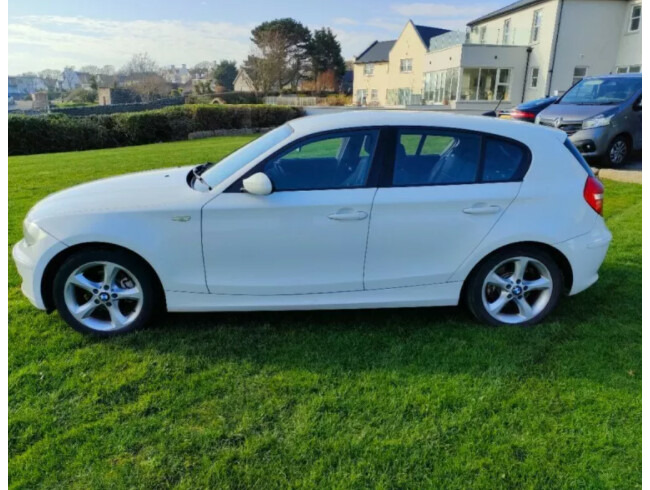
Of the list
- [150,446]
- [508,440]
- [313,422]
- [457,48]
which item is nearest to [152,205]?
[150,446]

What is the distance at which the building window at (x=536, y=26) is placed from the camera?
94.6 ft

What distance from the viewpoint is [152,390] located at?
299 centimetres

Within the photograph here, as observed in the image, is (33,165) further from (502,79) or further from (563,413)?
(502,79)

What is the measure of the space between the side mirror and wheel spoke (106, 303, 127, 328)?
1.34 metres

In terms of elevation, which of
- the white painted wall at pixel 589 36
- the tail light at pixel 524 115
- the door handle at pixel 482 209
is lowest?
the door handle at pixel 482 209

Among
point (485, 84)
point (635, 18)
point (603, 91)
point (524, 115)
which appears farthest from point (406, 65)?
point (603, 91)

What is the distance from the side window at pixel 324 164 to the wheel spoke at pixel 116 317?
1496mm

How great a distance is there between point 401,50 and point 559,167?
4950cm

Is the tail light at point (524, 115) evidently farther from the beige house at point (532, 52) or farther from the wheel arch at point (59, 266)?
the wheel arch at point (59, 266)

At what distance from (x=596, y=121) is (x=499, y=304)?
817 centimetres

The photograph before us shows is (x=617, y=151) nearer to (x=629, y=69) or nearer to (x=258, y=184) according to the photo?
(x=258, y=184)

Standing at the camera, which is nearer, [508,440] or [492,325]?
[508,440]

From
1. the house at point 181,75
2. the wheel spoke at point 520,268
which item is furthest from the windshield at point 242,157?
the house at point 181,75

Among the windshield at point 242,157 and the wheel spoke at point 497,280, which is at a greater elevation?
the windshield at point 242,157
